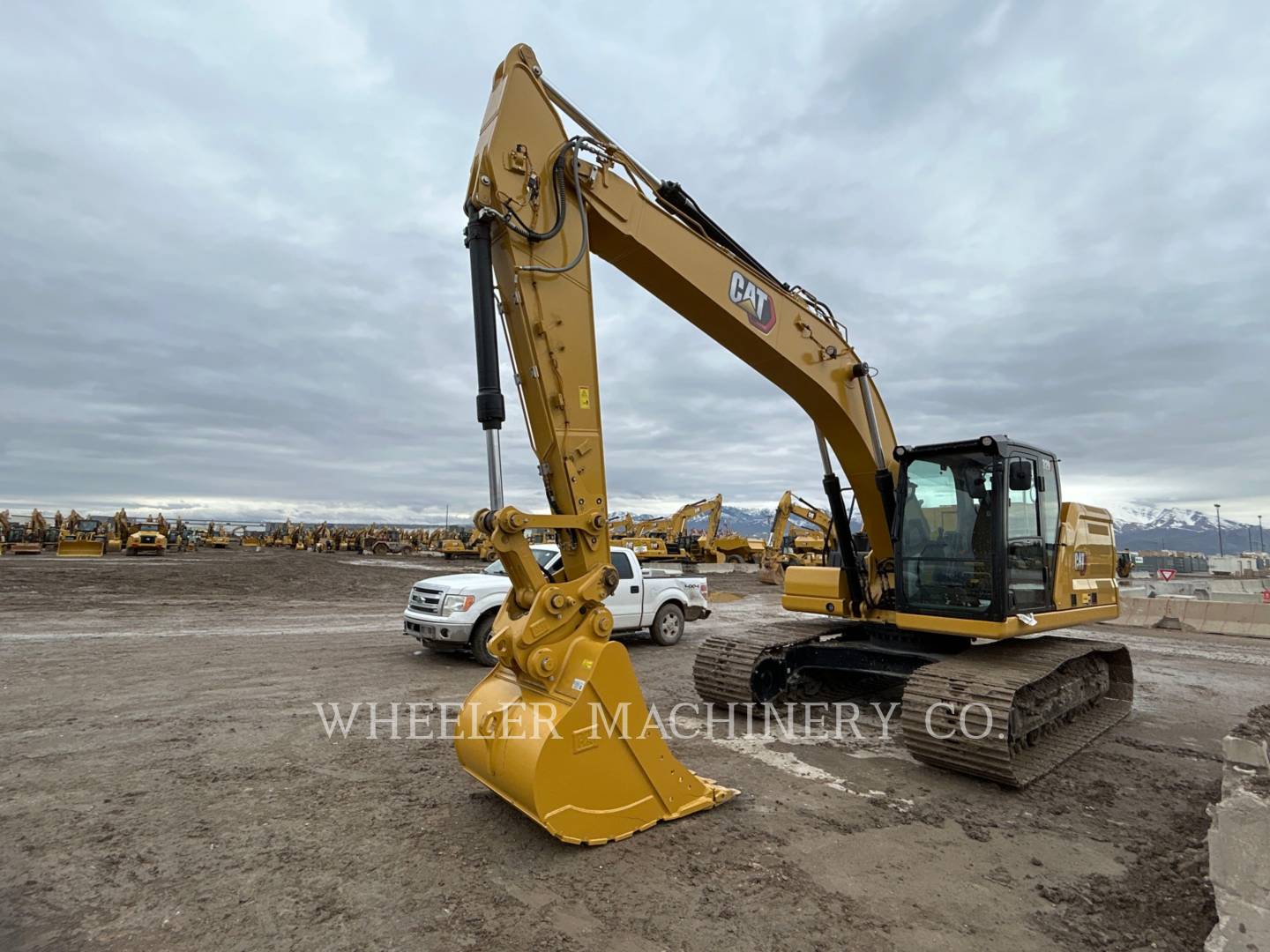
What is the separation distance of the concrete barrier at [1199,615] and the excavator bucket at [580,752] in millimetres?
18390

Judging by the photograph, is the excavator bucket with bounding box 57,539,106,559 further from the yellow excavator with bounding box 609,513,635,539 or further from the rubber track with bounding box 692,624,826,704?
the rubber track with bounding box 692,624,826,704

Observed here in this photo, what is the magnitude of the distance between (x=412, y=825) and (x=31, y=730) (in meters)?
4.31

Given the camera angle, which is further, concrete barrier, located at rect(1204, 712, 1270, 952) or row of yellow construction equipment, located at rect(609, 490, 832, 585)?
row of yellow construction equipment, located at rect(609, 490, 832, 585)

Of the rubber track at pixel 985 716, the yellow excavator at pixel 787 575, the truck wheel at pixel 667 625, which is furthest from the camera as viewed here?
the truck wheel at pixel 667 625

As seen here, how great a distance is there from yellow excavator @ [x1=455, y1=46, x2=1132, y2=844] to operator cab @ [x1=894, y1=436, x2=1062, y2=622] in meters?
0.02

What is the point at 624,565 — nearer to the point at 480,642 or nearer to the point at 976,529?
the point at 480,642

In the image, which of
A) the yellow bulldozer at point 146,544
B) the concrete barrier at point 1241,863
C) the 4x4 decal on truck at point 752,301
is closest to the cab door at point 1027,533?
the concrete barrier at point 1241,863

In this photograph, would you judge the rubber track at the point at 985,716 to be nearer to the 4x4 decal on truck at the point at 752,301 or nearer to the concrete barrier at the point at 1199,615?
the 4x4 decal on truck at the point at 752,301

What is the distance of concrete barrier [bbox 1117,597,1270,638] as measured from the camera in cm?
1688

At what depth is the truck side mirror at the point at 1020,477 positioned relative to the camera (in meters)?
6.50

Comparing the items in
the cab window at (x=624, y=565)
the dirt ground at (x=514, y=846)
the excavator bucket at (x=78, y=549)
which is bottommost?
the dirt ground at (x=514, y=846)

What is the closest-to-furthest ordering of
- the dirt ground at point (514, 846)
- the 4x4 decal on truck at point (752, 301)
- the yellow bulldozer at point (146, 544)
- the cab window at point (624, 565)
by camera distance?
the dirt ground at point (514, 846)
the 4x4 decal on truck at point (752, 301)
the cab window at point (624, 565)
the yellow bulldozer at point (146, 544)

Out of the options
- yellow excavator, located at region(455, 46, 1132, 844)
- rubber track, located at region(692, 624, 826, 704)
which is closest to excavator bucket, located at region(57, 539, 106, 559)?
rubber track, located at region(692, 624, 826, 704)

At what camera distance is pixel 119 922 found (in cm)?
344
